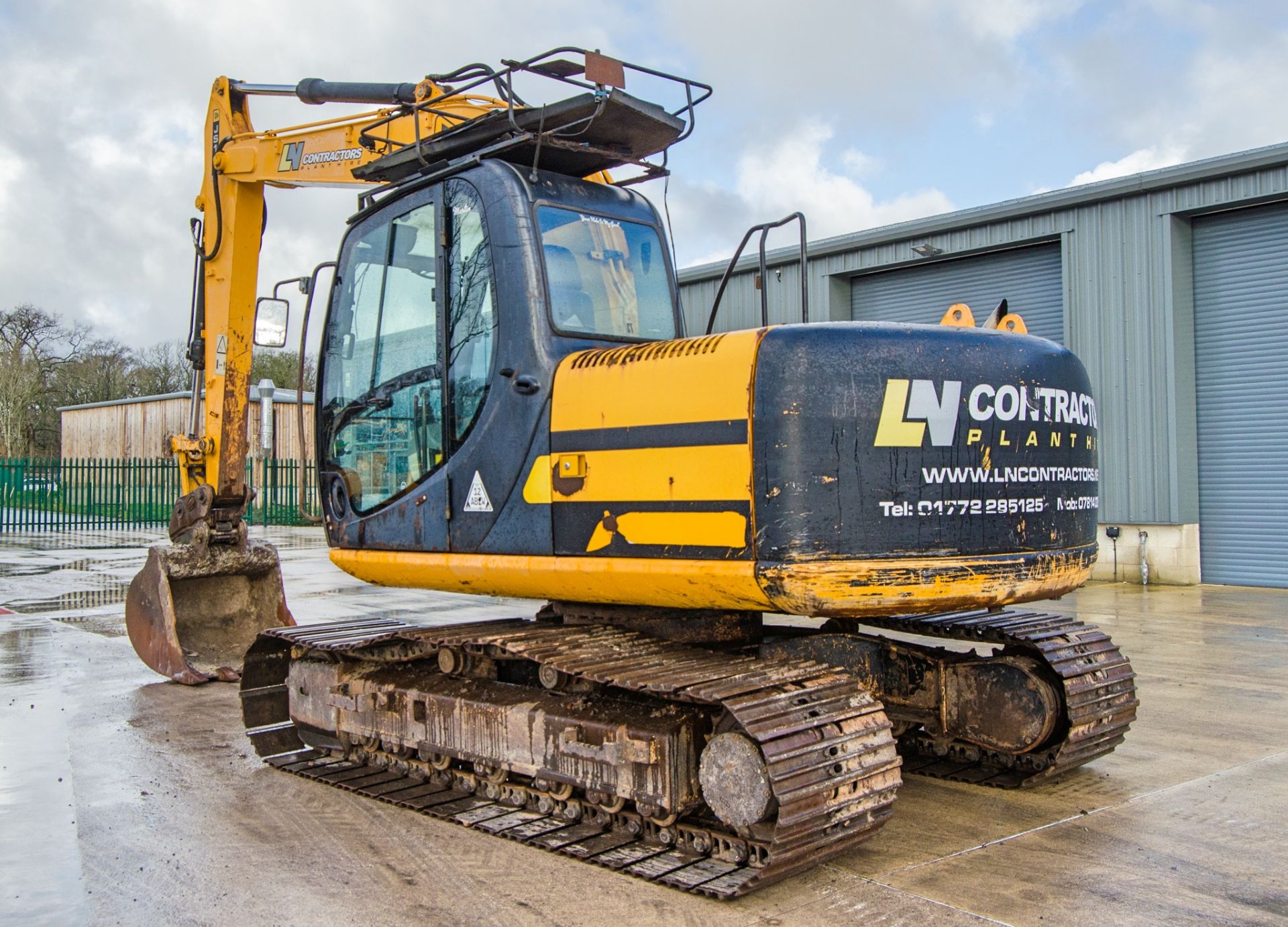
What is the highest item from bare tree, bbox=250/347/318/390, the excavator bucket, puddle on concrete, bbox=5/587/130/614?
bare tree, bbox=250/347/318/390

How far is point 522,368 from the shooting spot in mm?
4945

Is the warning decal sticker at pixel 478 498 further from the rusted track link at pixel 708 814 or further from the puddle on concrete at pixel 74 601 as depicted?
the puddle on concrete at pixel 74 601

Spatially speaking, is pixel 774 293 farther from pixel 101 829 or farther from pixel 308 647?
pixel 101 829

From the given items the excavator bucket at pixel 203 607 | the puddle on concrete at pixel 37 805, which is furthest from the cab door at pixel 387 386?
the excavator bucket at pixel 203 607

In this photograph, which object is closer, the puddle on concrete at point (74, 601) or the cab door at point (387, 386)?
the cab door at point (387, 386)

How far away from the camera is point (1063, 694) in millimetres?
5156

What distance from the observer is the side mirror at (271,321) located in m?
6.89

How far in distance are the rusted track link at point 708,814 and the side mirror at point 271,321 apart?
2.42 meters

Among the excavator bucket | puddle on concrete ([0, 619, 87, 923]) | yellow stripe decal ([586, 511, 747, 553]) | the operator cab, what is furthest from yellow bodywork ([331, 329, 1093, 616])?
the excavator bucket

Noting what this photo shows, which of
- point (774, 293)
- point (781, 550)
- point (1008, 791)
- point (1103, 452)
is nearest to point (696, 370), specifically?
point (781, 550)

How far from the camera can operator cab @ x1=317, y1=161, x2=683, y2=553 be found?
4.99m

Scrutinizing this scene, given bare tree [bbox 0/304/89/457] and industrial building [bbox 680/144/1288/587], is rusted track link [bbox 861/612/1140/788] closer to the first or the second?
industrial building [bbox 680/144/1288/587]

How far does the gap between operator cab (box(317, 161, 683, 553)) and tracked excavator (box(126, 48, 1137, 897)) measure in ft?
0.06

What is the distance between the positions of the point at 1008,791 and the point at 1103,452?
1084 centimetres
